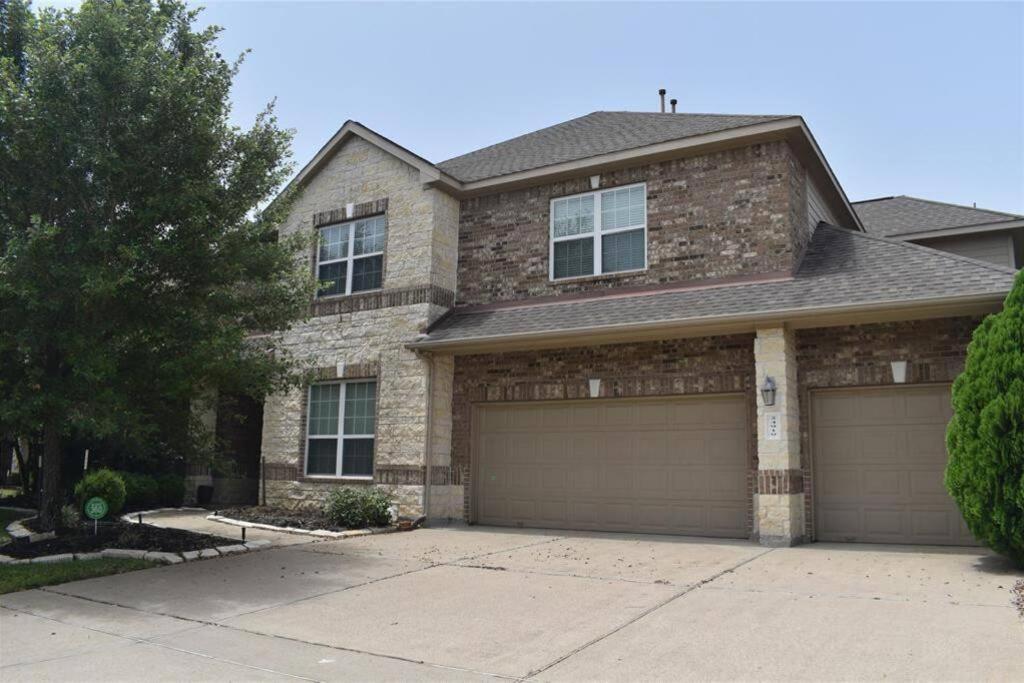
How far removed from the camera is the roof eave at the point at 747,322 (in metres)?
10.2

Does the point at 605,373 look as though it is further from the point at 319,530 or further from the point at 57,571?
the point at 57,571

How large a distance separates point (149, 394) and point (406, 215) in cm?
612

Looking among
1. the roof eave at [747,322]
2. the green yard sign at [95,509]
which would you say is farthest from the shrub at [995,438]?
the green yard sign at [95,509]

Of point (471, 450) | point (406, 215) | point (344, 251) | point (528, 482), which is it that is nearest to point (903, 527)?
point (528, 482)

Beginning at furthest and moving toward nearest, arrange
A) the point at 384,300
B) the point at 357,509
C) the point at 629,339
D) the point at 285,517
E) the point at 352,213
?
the point at 352,213 < the point at 384,300 < the point at 285,517 < the point at 357,509 < the point at 629,339

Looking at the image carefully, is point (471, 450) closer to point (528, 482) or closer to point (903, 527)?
point (528, 482)

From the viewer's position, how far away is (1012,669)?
5023mm

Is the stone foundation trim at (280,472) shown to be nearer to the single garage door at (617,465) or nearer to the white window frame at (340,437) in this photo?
the white window frame at (340,437)

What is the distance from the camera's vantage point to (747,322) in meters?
11.3

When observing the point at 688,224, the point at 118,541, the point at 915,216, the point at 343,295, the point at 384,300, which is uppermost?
the point at 915,216

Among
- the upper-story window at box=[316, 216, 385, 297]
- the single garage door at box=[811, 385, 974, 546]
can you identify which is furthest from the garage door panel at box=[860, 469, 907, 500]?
the upper-story window at box=[316, 216, 385, 297]

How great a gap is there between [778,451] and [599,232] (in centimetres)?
498

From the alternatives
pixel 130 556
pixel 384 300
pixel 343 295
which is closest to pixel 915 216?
pixel 384 300

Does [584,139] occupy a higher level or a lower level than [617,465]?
higher
